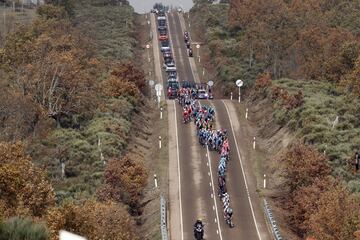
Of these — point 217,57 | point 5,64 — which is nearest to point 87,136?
point 5,64

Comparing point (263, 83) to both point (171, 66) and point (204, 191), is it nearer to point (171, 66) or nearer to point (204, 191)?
point (171, 66)

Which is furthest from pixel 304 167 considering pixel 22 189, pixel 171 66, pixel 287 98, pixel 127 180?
pixel 171 66

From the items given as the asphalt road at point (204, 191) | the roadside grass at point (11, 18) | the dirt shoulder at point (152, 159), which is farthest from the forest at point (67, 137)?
the roadside grass at point (11, 18)

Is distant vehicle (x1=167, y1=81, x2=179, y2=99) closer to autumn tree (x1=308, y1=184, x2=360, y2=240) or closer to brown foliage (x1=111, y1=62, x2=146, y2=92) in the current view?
brown foliage (x1=111, y1=62, x2=146, y2=92)

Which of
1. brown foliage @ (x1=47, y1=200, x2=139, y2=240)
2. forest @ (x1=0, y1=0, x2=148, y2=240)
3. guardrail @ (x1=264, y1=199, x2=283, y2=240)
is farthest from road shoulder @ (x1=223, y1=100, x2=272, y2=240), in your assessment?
brown foliage @ (x1=47, y1=200, x2=139, y2=240)

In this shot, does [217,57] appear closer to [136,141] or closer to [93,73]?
[93,73]

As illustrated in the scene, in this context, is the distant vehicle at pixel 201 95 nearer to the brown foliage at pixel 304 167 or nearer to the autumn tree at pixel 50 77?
the autumn tree at pixel 50 77
